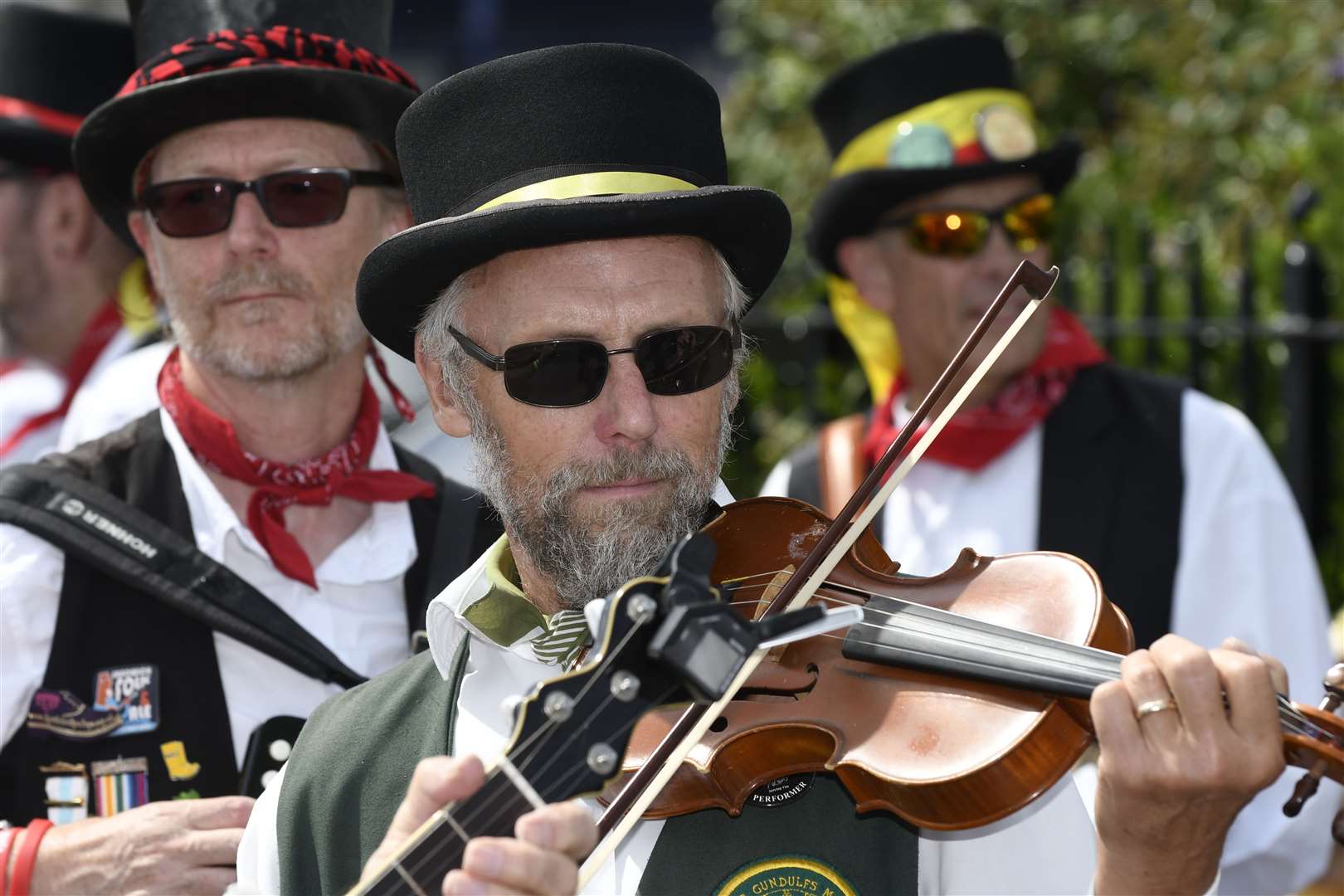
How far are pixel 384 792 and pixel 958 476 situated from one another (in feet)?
7.08

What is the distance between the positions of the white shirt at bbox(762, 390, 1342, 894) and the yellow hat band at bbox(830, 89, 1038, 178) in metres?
0.67

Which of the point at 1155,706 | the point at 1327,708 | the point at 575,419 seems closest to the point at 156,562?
the point at 575,419

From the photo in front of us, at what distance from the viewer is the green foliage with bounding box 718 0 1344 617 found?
5.46m

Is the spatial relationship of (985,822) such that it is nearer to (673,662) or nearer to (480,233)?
(673,662)

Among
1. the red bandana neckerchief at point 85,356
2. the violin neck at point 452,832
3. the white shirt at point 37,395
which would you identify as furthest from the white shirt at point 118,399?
the violin neck at point 452,832

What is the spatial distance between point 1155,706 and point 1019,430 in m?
2.21

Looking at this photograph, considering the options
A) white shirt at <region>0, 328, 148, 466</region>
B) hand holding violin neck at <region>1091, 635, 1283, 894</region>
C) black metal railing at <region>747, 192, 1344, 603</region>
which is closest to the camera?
hand holding violin neck at <region>1091, 635, 1283, 894</region>

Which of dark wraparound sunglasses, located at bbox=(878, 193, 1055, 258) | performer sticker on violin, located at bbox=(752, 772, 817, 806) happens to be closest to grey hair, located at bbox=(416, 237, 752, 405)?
performer sticker on violin, located at bbox=(752, 772, 817, 806)

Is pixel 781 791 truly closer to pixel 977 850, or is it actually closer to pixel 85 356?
pixel 977 850

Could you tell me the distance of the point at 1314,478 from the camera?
16.4 ft

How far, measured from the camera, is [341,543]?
2.92 metres

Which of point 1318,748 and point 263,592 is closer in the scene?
point 1318,748

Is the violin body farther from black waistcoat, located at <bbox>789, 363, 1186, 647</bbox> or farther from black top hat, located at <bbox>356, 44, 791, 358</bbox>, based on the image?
black waistcoat, located at <bbox>789, 363, 1186, 647</bbox>

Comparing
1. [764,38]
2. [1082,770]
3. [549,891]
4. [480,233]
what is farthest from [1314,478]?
[764,38]
